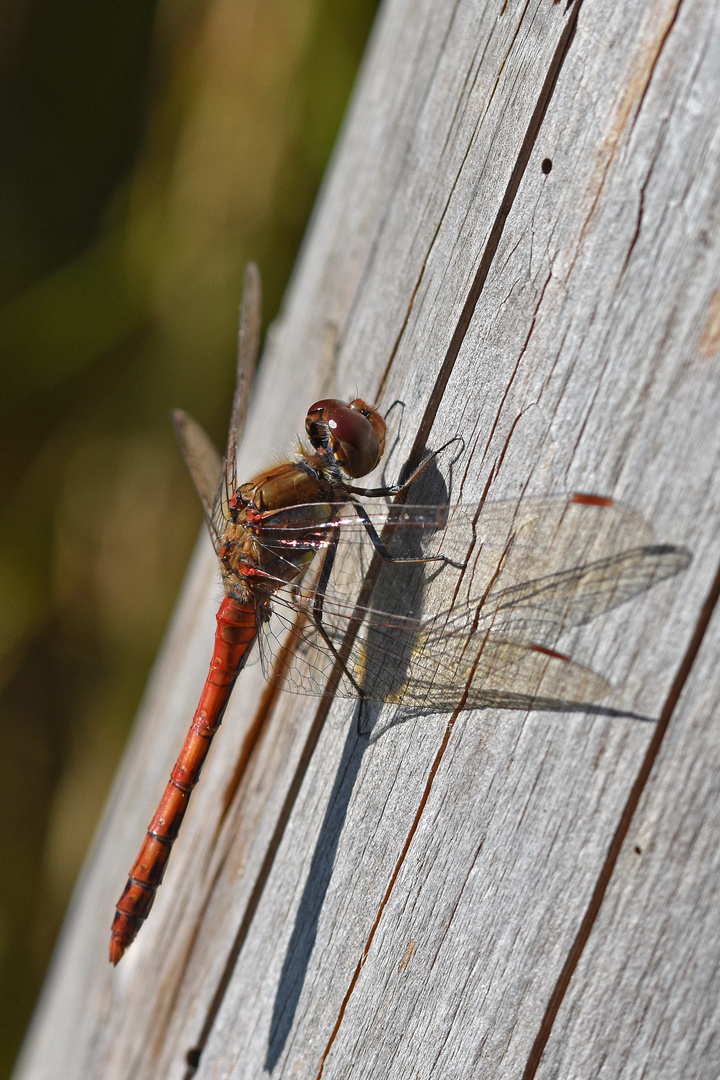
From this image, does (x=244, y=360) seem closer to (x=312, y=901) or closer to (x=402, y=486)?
(x=402, y=486)

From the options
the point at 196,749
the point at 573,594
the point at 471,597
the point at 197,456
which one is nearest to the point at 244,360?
the point at 197,456

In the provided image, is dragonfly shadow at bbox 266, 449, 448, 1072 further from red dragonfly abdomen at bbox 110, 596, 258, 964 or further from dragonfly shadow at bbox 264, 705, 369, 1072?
red dragonfly abdomen at bbox 110, 596, 258, 964

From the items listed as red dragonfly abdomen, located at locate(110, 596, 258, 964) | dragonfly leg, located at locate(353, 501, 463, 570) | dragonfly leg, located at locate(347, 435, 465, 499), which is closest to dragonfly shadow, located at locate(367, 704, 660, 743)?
dragonfly leg, located at locate(353, 501, 463, 570)

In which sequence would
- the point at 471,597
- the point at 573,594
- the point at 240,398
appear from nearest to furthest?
the point at 573,594, the point at 471,597, the point at 240,398

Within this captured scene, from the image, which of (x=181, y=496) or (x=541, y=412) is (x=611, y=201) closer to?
(x=541, y=412)

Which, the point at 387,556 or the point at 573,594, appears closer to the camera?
the point at 573,594

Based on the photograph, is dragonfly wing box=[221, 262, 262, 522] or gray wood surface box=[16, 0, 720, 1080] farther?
dragonfly wing box=[221, 262, 262, 522]

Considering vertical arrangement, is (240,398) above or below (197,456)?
above

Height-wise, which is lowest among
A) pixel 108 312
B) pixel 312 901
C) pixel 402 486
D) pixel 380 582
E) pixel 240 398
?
pixel 312 901
